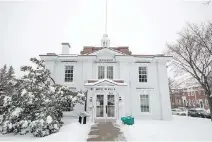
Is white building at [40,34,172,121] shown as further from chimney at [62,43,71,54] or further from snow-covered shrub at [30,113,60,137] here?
snow-covered shrub at [30,113,60,137]

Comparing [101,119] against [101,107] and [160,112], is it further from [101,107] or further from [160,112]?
[160,112]

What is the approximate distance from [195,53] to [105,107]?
1245cm

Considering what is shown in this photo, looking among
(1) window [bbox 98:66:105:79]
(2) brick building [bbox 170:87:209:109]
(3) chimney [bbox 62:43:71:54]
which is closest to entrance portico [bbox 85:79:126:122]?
(1) window [bbox 98:66:105:79]

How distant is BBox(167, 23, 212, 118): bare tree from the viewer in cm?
1620

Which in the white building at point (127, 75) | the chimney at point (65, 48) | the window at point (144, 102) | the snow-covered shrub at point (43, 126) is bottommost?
the snow-covered shrub at point (43, 126)

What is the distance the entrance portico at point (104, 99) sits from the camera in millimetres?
14188

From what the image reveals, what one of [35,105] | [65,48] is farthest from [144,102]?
[65,48]

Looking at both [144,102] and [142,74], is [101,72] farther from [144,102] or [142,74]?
[144,102]

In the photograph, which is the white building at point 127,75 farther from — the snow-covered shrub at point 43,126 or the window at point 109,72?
the snow-covered shrub at point 43,126

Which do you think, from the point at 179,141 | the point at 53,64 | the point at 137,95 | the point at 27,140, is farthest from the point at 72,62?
the point at 179,141

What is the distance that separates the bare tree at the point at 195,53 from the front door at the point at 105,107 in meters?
10.2

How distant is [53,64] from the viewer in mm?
16938

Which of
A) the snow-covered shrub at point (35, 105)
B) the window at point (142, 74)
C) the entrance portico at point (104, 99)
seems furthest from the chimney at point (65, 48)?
the window at point (142, 74)

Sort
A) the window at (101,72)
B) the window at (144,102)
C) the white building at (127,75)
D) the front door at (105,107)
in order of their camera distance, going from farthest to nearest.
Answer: the window at (101,72) → the window at (144,102) → the white building at (127,75) → the front door at (105,107)
